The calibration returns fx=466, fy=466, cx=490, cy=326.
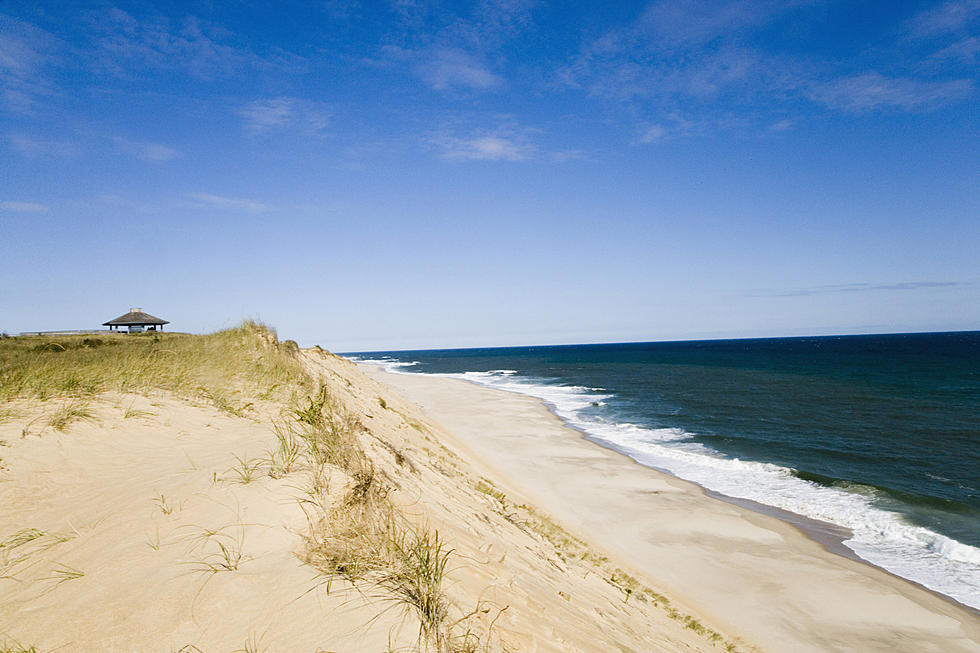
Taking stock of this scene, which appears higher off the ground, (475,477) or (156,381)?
(156,381)

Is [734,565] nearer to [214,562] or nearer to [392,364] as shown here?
[214,562]

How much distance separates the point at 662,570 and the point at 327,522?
9092 millimetres

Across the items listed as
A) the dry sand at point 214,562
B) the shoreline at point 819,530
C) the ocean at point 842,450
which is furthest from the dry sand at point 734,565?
the ocean at point 842,450

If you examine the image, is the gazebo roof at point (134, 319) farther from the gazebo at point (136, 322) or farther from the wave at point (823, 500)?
the wave at point (823, 500)

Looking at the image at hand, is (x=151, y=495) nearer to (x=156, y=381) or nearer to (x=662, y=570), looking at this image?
(x=156, y=381)

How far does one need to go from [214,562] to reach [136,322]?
34679 mm

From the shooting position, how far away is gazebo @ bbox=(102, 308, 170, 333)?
30.2 metres

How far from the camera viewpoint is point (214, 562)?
329 centimetres

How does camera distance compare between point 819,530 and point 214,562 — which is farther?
point 819,530

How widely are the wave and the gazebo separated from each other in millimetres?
27995

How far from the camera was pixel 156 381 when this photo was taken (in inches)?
360

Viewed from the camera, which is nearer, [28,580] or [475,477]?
[28,580]

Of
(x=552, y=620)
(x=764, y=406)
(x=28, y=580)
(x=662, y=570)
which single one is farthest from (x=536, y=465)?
(x=764, y=406)

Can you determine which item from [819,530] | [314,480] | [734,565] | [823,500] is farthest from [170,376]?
[823,500]
